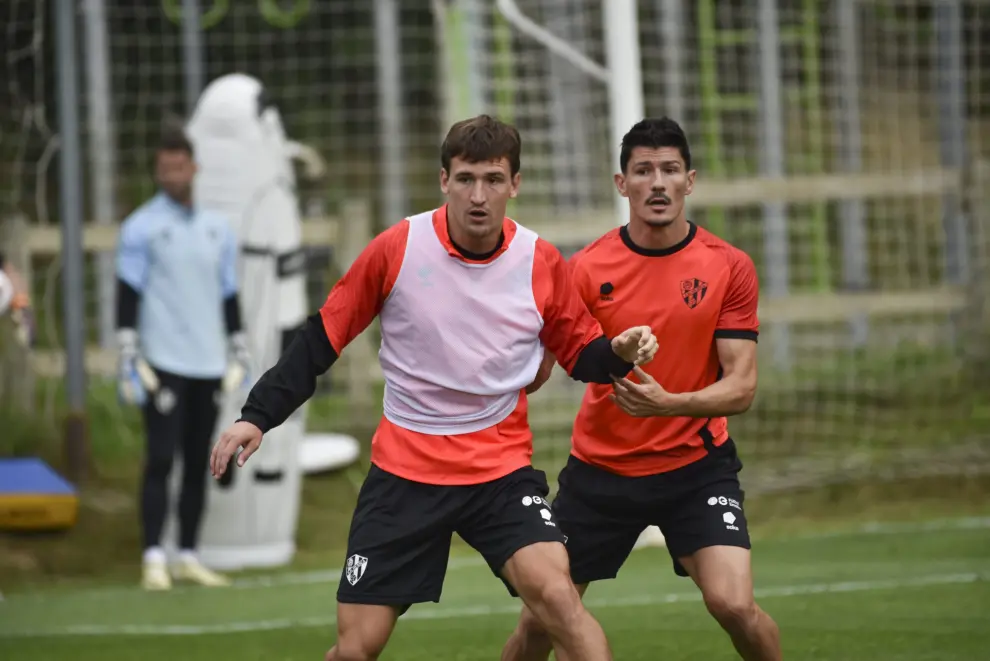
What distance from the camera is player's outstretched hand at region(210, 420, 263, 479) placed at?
469 cm

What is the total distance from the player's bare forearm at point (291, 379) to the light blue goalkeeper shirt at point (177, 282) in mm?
4132

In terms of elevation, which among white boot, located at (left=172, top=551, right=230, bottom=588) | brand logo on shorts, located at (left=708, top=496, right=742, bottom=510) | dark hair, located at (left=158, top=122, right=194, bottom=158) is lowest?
white boot, located at (left=172, top=551, right=230, bottom=588)

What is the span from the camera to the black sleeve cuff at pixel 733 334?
548cm

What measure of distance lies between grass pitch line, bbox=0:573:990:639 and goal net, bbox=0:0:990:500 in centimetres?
294

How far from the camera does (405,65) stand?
14227 mm

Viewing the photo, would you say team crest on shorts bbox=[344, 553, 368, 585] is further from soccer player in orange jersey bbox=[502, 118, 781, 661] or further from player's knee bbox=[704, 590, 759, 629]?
player's knee bbox=[704, 590, 759, 629]

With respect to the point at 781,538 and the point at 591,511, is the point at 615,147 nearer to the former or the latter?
the point at 781,538

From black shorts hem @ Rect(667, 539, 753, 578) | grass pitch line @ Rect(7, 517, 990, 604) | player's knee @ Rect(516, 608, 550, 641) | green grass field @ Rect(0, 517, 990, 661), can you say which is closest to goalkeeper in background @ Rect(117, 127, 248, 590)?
grass pitch line @ Rect(7, 517, 990, 604)

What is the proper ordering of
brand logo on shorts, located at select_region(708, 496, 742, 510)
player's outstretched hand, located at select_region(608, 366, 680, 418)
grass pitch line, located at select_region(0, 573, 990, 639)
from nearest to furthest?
player's outstretched hand, located at select_region(608, 366, 680, 418), brand logo on shorts, located at select_region(708, 496, 742, 510), grass pitch line, located at select_region(0, 573, 990, 639)

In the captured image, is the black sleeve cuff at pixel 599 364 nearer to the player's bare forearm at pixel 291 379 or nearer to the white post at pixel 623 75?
→ the player's bare forearm at pixel 291 379

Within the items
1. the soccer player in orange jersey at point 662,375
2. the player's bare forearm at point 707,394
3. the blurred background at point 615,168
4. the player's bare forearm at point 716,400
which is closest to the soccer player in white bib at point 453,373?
the player's bare forearm at point 707,394

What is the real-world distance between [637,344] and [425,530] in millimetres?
782

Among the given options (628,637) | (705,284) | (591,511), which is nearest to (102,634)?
(628,637)

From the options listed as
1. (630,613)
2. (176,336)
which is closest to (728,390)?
(630,613)
